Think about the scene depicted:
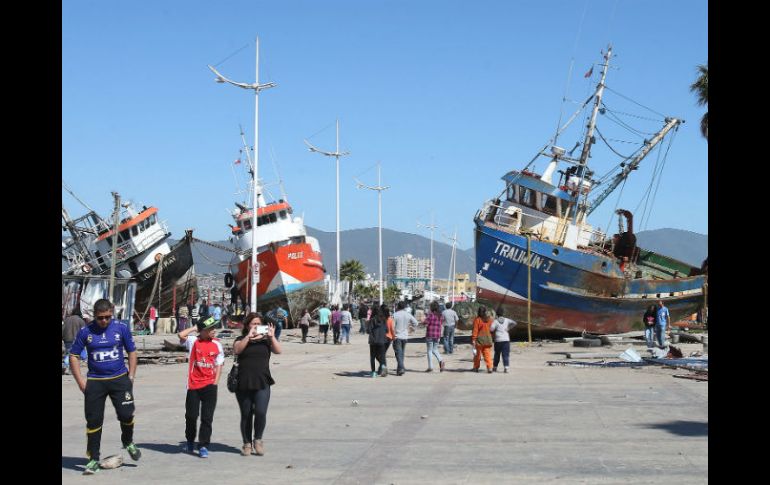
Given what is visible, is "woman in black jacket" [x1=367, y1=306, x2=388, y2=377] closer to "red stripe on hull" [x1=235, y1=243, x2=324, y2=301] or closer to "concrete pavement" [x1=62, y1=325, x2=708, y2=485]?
"concrete pavement" [x1=62, y1=325, x2=708, y2=485]

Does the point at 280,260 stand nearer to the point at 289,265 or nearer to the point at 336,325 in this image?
the point at 289,265

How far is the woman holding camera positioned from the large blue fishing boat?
915 inches

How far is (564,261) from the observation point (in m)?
33.8

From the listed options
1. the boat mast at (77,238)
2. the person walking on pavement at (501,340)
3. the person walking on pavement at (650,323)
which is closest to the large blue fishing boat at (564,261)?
the person walking on pavement at (650,323)

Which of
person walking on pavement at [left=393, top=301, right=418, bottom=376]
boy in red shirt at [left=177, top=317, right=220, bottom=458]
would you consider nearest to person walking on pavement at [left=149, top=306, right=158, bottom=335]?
person walking on pavement at [left=393, top=301, right=418, bottom=376]

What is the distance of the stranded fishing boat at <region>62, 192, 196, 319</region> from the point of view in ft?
145

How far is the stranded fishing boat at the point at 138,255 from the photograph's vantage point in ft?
145

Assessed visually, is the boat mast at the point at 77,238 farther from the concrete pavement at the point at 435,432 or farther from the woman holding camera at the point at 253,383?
the woman holding camera at the point at 253,383

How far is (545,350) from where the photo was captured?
2855cm

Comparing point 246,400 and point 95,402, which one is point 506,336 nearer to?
point 246,400

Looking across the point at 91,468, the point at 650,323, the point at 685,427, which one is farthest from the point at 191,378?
the point at 650,323

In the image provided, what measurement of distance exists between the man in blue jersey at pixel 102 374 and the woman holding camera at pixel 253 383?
115cm
